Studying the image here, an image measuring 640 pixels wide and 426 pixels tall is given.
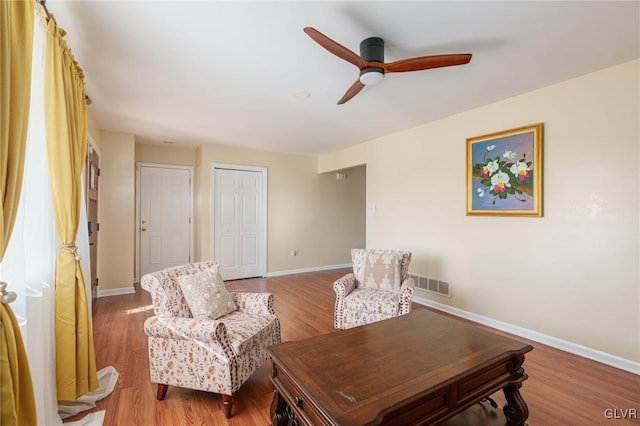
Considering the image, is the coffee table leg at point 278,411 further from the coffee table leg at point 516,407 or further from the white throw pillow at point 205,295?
the coffee table leg at point 516,407

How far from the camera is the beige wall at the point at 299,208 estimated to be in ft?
16.7

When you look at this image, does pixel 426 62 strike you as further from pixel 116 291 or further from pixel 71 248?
pixel 116 291

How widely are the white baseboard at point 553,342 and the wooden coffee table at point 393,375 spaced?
1529 millimetres

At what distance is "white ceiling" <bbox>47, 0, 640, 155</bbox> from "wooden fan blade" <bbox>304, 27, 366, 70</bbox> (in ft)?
0.67

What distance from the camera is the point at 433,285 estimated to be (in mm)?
3727

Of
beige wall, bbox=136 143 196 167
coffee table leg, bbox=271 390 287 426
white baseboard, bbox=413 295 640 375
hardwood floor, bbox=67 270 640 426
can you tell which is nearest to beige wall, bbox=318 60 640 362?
white baseboard, bbox=413 295 640 375

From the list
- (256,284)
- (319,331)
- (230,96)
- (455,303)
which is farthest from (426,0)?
(256,284)

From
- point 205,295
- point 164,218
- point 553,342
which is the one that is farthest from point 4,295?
point 164,218

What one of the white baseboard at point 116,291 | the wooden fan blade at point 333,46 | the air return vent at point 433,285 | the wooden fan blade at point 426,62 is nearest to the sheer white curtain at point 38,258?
the wooden fan blade at point 333,46

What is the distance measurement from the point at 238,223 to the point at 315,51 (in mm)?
3787

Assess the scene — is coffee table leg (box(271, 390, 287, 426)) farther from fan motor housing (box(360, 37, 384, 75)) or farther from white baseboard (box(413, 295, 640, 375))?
white baseboard (box(413, 295, 640, 375))

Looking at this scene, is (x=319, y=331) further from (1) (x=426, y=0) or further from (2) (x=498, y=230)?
(1) (x=426, y=0)

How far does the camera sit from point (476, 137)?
10.7ft

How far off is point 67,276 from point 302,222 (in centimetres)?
439
